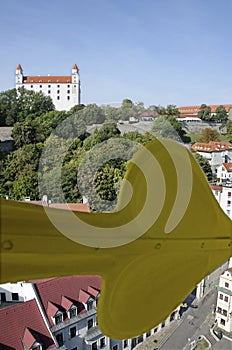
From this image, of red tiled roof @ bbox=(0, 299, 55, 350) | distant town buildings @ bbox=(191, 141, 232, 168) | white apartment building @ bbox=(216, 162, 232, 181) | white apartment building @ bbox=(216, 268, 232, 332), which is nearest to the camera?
red tiled roof @ bbox=(0, 299, 55, 350)

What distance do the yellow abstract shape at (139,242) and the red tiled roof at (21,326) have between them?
2.59 meters

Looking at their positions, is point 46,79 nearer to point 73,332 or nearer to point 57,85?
point 57,85

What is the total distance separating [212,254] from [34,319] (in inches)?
111

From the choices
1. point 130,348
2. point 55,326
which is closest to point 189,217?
point 55,326

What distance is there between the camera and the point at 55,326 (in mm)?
2930

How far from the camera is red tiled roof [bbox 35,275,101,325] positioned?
3057 millimetres

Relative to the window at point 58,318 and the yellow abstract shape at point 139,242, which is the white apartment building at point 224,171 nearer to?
the window at point 58,318

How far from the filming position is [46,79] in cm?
1683

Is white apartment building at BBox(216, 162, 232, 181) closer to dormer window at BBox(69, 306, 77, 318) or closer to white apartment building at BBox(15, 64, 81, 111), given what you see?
dormer window at BBox(69, 306, 77, 318)

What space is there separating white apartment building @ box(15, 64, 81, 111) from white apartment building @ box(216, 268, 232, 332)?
46.0 feet

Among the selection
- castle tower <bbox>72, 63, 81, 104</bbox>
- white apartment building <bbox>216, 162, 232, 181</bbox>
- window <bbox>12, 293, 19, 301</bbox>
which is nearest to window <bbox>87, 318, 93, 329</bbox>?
window <bbox>12, 293, 19, 301</bbox>

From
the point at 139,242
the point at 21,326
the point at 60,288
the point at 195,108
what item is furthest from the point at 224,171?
the point at 195,108

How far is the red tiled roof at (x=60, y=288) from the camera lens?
306 cm

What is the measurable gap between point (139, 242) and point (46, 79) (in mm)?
17732
